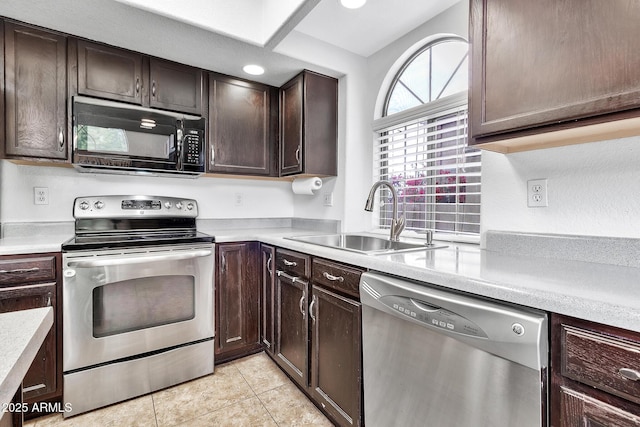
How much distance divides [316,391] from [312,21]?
88.9 inches

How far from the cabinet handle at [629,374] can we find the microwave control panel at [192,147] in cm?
236

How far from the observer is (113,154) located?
6.47 ft

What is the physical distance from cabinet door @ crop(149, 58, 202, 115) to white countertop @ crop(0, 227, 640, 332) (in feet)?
3.99

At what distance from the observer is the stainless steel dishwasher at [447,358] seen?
0.80m

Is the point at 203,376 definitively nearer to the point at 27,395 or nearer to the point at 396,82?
the point at 27,395

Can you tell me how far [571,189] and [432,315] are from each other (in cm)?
83

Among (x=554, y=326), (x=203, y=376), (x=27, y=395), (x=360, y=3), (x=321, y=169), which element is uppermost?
(x=360, y=3)

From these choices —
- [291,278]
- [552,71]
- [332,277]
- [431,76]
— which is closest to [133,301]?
[291,278]

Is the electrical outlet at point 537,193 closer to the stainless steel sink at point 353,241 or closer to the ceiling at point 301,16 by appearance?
the stainless steel sink at point 353,241

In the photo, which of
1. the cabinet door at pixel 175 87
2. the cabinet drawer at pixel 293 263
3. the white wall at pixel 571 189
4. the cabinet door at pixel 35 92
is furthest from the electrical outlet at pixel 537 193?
the cabinet door at pixel 35 92

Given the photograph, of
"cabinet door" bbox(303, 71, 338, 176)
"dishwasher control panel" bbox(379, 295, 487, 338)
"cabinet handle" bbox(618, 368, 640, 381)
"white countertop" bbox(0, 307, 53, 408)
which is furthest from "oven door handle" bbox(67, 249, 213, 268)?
"cabinet handle" bbox(618, 368, 640, 381)

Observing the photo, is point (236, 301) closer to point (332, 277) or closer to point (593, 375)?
point (332, 277)

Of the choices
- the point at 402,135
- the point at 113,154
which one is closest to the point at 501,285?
the point at 402,135

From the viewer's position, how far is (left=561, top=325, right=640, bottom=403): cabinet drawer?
0.66 metres
